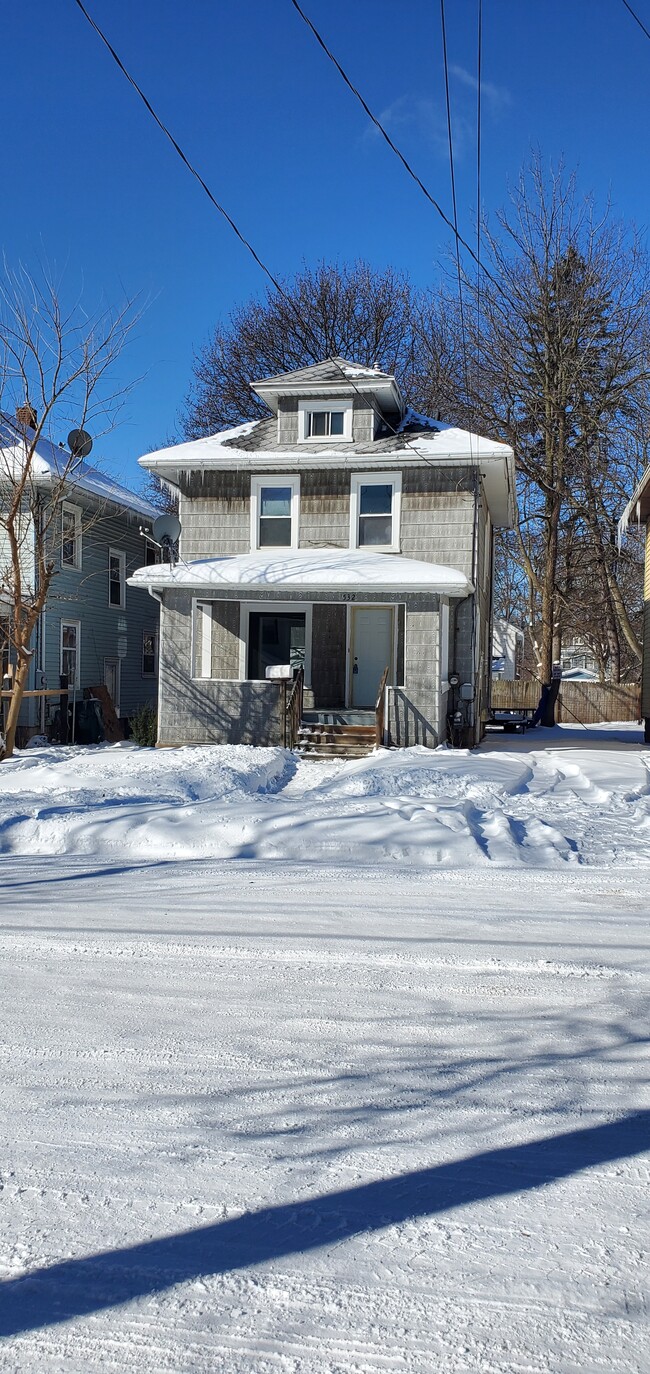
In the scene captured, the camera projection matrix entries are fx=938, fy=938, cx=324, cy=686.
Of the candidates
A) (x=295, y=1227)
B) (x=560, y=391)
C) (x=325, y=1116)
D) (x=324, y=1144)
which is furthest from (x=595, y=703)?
(x=295, y=1227)

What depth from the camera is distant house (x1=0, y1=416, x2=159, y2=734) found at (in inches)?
784

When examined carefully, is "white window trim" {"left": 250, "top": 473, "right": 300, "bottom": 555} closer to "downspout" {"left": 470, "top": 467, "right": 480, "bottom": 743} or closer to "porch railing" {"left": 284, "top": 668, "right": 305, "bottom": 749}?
"porch railing" {"left": 284, "top": 668, "right": 305, "bottom": 749}

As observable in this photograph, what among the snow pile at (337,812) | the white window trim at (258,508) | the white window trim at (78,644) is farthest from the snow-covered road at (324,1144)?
the white window trim at (78,644)

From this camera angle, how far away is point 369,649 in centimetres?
1798

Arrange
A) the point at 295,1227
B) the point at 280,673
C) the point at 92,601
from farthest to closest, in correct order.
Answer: the point at 92,601 → the point at 280,673 → the point at 295,1227

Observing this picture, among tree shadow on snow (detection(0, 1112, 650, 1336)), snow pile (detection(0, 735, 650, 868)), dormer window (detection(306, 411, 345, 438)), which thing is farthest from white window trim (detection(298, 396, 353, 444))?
tree shadow on snow (detection(0, 1112, 650, 1336))

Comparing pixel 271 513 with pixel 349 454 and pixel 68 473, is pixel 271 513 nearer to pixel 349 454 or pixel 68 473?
pixel 349 454

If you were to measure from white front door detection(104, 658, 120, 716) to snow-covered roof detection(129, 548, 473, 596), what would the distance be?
7295 millimetres

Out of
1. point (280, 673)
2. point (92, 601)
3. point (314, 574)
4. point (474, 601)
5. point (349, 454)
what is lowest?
point (280, 673)

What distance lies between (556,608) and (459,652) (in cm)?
1371

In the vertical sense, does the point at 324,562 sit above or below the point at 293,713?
above

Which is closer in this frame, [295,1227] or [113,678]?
[295,1227]

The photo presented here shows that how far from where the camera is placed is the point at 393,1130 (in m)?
3.23

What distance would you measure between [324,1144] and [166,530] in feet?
48.9
